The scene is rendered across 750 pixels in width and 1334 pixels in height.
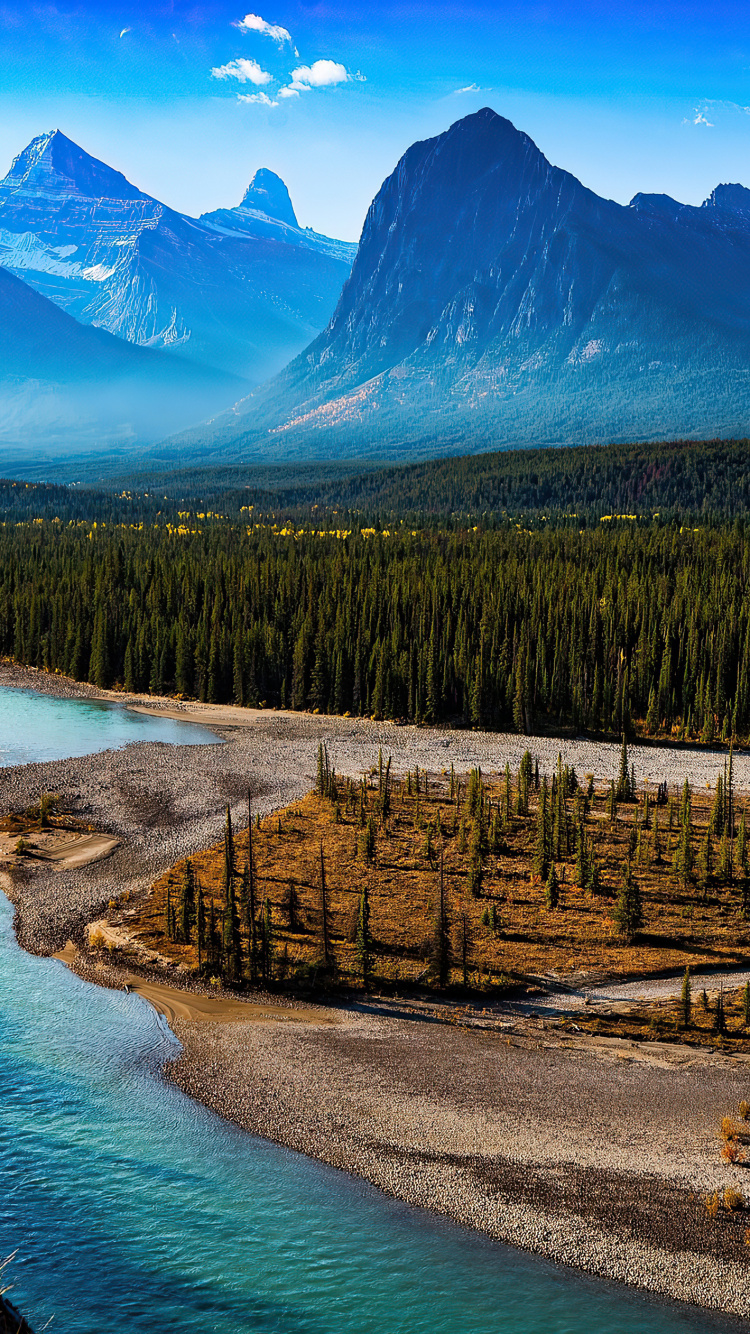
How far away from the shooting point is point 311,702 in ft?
310

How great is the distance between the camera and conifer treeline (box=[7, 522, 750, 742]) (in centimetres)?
8650

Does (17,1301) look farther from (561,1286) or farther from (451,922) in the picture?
(451,922)

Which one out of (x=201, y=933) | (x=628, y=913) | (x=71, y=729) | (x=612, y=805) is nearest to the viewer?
(x=201, y=933)

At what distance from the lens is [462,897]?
147ft

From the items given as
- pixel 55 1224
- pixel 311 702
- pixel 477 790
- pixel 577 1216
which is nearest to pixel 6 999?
pixel 55 1224

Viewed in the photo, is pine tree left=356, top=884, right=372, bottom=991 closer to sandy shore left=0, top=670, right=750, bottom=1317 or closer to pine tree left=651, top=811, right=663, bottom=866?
sandy shore left=0, top=670, right=750, bottom=1317

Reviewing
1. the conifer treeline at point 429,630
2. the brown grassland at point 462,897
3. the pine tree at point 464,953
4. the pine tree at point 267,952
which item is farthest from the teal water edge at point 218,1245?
the conifer treeline at point 429,630

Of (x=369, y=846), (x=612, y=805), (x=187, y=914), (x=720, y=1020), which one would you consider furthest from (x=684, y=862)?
(x=187, y=914)

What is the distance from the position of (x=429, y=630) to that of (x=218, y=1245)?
76.1 m

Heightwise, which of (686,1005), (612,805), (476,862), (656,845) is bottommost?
(656,845)

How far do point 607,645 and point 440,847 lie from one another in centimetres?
4626

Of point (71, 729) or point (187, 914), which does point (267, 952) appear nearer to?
point (187, 914)

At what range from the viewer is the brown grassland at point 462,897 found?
125ft

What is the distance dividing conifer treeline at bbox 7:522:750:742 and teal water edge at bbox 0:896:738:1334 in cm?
5901
